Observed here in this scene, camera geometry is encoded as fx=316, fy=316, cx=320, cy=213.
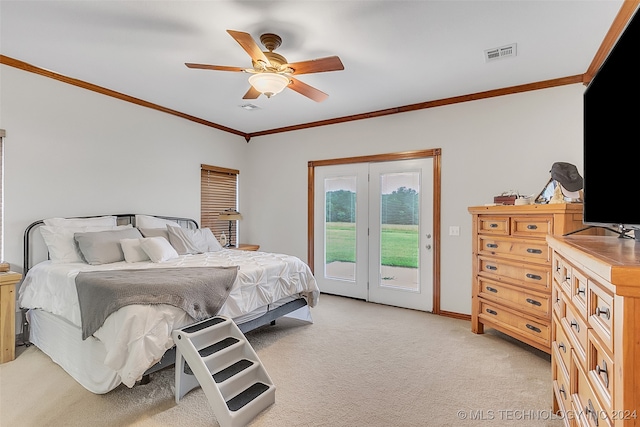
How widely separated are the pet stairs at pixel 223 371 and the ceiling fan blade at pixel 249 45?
198 centimetres

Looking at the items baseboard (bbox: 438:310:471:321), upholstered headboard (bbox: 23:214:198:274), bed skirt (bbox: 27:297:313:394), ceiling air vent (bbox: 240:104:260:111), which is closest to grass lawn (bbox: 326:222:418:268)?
baseboard (bbox: 438:310:471:321)

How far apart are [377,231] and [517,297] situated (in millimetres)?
1986

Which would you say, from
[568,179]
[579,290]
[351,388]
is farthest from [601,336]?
[568,179]

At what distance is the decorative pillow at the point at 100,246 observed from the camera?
10.2 feet

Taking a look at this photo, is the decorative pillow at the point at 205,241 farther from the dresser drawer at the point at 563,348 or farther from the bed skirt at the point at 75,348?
the dresser drawer at the point at 563,348

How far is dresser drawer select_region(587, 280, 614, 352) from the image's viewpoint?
904 mm

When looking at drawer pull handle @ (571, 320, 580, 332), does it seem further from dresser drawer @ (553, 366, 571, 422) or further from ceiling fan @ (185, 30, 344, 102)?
ceiling fan @ (185, 30, 344, 102)

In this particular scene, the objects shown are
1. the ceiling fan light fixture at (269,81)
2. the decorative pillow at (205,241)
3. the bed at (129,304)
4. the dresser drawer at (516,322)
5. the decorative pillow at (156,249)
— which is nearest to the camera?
the bed at (129,304)

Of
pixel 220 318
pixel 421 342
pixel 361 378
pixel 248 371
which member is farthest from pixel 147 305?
pixel 421 342

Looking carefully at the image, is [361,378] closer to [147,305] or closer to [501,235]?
[147,305]

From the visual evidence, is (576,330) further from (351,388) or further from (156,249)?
(156,249)

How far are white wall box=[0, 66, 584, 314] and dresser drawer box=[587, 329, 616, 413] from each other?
2.89 m

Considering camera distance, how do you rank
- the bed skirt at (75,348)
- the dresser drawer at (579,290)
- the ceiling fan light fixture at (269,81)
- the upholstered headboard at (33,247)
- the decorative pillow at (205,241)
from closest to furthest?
the dresser drawer at (579,290) → the bed skirt at (75,348) → the ceiling fan light fixture at (269,81) → the upholstered headboard at (33,247) → the decorative pillow at (205,241)

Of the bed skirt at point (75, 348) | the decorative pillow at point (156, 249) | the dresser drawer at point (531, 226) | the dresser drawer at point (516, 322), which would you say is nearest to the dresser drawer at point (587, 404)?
the dresser drawer at point (516, 322)
